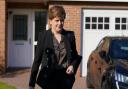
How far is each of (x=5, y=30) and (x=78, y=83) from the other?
384cm

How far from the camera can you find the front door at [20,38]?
19.6m

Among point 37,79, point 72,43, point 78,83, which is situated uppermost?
point 72,43

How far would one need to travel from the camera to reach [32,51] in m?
19.7

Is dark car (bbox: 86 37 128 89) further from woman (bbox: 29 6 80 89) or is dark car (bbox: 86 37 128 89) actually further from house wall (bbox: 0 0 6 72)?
house wall (bbox: 0 0 6 72)

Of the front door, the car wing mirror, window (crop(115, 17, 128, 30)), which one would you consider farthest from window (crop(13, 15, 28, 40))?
the car wing mirror

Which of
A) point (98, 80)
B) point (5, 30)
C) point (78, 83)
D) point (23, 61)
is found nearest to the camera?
point (98, 80)

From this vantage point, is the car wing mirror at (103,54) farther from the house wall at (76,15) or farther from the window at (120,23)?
the window at (120,23)

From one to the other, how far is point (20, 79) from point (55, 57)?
10747mm

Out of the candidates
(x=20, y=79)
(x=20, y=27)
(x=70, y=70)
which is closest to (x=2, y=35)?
(x=20, y=27)

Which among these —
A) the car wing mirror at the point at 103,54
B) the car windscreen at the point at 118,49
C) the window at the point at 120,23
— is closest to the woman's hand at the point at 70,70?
the car windscreen at the point at 118,49

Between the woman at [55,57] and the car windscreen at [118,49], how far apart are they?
5710mm

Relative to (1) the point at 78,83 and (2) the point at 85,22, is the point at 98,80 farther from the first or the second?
(2) the point at 85,22

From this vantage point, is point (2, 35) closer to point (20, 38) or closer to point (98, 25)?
point (20, 38)

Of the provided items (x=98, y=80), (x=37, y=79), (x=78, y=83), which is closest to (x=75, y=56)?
(x=37, y=79)
